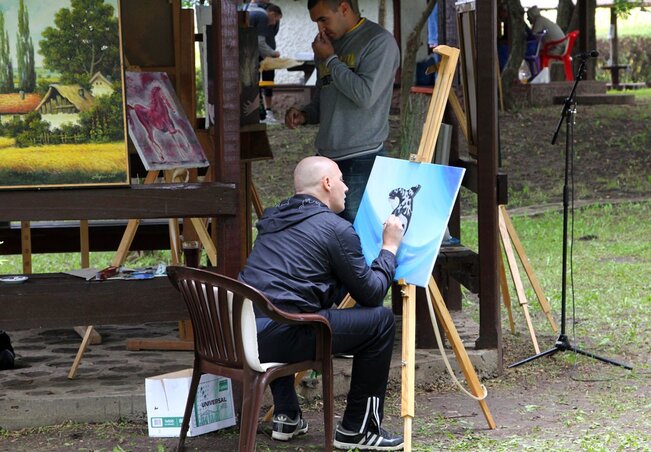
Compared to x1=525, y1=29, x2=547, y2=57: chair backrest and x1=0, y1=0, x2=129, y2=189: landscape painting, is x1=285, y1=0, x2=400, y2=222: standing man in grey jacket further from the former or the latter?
x1=525, y1=29, x2=547, y2=57: chair backrest

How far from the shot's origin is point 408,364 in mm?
4602

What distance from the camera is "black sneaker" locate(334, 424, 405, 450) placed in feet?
15.9

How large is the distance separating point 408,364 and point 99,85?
6.06 ft

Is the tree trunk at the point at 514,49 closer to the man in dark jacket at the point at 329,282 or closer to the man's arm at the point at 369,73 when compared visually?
the man's arm at the point at 369,73

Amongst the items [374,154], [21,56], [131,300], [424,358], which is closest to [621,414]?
[424,358]

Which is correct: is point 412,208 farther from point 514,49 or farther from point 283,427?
point 514,49

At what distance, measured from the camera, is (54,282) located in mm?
5172

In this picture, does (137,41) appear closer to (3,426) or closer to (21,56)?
(21,56)

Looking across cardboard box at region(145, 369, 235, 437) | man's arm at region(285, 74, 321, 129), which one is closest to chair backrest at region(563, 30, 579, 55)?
man's arm at region(285, 74, 321, 129)

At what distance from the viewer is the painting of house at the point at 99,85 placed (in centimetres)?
491

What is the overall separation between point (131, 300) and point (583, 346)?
302 cm

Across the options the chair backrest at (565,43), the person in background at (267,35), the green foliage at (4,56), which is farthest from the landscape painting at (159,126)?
the chair backrest at (565,43)

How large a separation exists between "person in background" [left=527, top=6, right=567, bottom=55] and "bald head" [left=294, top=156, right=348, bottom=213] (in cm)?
1517

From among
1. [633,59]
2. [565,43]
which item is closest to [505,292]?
[565,43]
